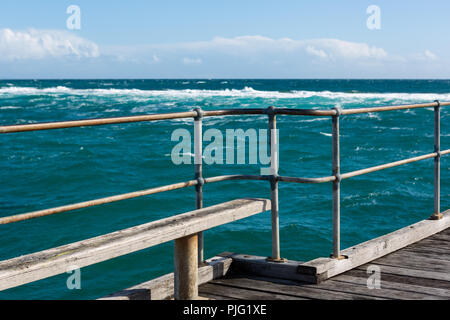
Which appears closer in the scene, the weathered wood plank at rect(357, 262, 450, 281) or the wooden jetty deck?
the wooden jetty deck

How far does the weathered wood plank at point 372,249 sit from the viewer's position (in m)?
3.40

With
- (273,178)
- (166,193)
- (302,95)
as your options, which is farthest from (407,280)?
(302,95)

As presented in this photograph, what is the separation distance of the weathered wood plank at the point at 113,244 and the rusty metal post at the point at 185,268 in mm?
157

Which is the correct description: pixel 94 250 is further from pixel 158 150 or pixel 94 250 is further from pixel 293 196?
pixel 158 150

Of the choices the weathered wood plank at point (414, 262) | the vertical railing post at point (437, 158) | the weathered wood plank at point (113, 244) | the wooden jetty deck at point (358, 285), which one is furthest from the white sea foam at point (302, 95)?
the weathered wood plank at point (113, 244)

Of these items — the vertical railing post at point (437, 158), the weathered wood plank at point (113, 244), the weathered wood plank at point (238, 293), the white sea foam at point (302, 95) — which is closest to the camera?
the weathered wood plank at point (113, 244)

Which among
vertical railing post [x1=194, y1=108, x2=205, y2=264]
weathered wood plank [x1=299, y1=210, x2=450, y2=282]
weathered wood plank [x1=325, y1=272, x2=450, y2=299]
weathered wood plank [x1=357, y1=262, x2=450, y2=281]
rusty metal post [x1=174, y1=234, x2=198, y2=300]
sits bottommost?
weathered wood plank [x1=357, y1=262, x2=450, y2=281]

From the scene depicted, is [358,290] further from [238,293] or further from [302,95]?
[302,95]

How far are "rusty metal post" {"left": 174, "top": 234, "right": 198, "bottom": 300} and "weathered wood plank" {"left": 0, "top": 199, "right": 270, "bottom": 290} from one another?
157 mm

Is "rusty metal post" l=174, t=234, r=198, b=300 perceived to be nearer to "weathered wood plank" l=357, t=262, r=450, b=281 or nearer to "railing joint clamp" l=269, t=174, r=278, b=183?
"railing joint clamp" l=269, t=174, r=278, b=183

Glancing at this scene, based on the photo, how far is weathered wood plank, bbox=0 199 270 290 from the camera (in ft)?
6.88

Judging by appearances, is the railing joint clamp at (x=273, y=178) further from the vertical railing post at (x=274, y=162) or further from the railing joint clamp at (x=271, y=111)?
the railing joint clamp at (x=271, y=111)

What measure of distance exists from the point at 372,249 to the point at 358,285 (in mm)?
565

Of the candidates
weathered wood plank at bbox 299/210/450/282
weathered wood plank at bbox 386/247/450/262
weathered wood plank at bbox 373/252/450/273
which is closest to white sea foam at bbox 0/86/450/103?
weathered wood plank at bbox 299/210/450/282
